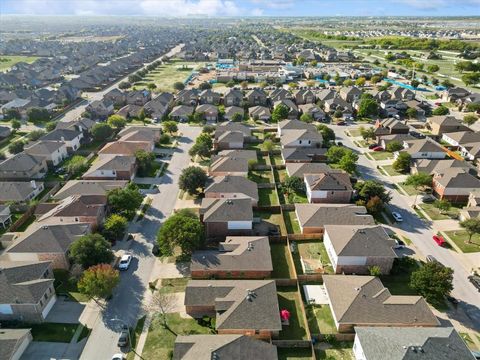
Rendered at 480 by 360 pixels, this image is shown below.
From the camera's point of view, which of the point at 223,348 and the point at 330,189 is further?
the point at 330,189

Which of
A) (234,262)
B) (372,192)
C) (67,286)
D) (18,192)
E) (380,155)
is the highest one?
(234,262)

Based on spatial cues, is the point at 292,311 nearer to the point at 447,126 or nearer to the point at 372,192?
the point at 372,192

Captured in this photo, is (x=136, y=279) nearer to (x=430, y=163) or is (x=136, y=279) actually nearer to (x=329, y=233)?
(x=329, y=233)

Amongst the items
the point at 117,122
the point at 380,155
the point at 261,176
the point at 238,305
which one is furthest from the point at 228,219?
the point at 117,122

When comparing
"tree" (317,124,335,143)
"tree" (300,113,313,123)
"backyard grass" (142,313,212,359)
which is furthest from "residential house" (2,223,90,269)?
"tree" (300,113,313,123)

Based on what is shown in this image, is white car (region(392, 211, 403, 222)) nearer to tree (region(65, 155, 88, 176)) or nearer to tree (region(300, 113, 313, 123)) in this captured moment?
tree (region(300, 113, 313, 123))

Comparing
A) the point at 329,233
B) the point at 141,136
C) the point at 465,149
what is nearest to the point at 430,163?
the point at 465,149
